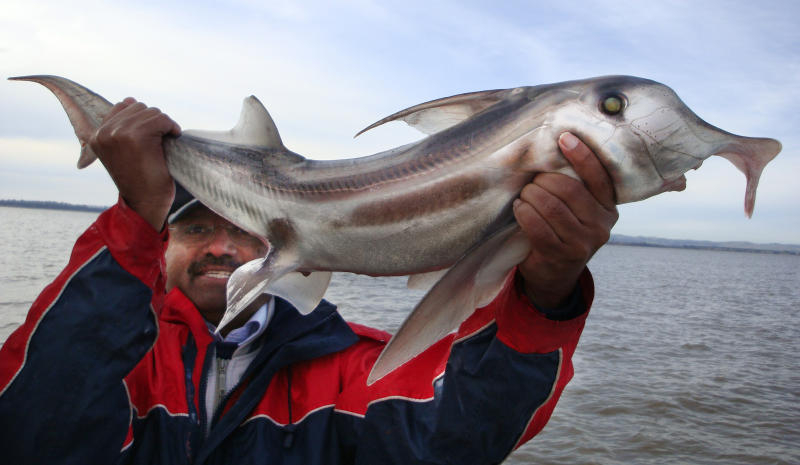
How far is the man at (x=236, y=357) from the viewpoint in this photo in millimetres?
2309

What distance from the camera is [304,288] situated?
2344mm

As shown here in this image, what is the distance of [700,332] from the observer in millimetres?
18828

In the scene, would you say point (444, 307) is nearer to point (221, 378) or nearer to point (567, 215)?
point (567, 215)

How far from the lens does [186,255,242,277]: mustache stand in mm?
3924

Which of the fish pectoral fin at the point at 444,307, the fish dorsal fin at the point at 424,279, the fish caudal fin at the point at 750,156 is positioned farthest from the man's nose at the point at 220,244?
the fish caudal fin at the point at 750,156

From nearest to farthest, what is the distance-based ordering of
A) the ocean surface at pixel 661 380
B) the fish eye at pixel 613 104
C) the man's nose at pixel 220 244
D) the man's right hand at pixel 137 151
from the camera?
1. the fish eye at pixel 613 104
2. the man's right hand at pixel 137 151
3. the man's nose at pixel 220 244
4. the ocean surface at pixel 661 380

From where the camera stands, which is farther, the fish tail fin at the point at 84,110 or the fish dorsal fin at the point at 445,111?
the fish tail fin at the point at 84,110

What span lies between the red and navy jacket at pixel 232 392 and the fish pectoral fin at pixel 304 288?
68 cm

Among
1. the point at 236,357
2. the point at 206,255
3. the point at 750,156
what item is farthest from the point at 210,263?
the point at 750,156

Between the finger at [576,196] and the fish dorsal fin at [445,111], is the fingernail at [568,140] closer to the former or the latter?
the finger at [576,196]

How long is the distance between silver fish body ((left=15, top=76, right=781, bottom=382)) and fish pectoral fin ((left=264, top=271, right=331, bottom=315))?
45mm

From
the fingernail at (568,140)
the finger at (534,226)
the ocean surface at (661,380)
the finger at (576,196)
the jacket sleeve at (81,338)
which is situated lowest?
the ocean surface at (661,380)

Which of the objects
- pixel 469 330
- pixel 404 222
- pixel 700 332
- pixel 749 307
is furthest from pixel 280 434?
pixel 749 307

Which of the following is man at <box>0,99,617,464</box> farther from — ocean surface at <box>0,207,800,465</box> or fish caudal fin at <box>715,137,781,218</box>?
ocean surface at <box>0,207,800,465</box>
